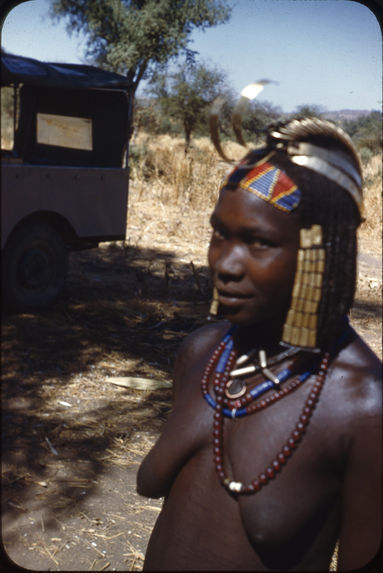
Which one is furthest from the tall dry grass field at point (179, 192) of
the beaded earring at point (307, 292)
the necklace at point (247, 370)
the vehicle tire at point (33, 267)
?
the vehicle tire at point (33, 267)

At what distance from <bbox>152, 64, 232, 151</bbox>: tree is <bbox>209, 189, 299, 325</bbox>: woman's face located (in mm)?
290

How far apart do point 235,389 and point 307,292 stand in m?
0.24

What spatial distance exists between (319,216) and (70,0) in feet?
17.8

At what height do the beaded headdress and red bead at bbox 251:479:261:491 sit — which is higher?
the beaded headdress

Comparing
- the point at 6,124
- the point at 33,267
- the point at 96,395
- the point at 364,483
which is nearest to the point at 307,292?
the point at 364,483

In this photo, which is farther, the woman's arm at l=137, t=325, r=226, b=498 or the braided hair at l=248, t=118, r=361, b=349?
the woman's arm at l=137, t=325, r=226, b=498

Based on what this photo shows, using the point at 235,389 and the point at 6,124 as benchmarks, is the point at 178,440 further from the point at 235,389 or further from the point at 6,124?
the point at 6,124

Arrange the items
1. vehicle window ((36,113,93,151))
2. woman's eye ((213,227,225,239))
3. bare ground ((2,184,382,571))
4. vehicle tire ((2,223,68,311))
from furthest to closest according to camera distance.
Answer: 1. vehicle tire ((2,223,68,311))
2. vehicle window ((36,113,93,151))
3. bare ground ((2,184,382,571))
4. woman's eye ((213,227,225,239))

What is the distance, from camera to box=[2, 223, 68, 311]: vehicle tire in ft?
16.5

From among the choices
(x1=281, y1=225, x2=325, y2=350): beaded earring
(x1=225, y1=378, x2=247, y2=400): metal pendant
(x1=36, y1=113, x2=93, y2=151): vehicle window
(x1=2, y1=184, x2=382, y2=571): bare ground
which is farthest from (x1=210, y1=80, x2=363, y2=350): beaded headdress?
(x1=36, y1=113, x2=93, y2=151): vehicle window

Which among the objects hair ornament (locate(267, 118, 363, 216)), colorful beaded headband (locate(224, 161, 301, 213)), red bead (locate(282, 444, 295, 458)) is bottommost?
red bead (locate(282, 444, 295, 458))

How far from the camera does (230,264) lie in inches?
39.8

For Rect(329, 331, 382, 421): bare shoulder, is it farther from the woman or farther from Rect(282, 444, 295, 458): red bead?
Rect(282, 444, 295, 458): red bead

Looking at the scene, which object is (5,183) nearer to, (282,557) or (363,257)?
(282,557)
